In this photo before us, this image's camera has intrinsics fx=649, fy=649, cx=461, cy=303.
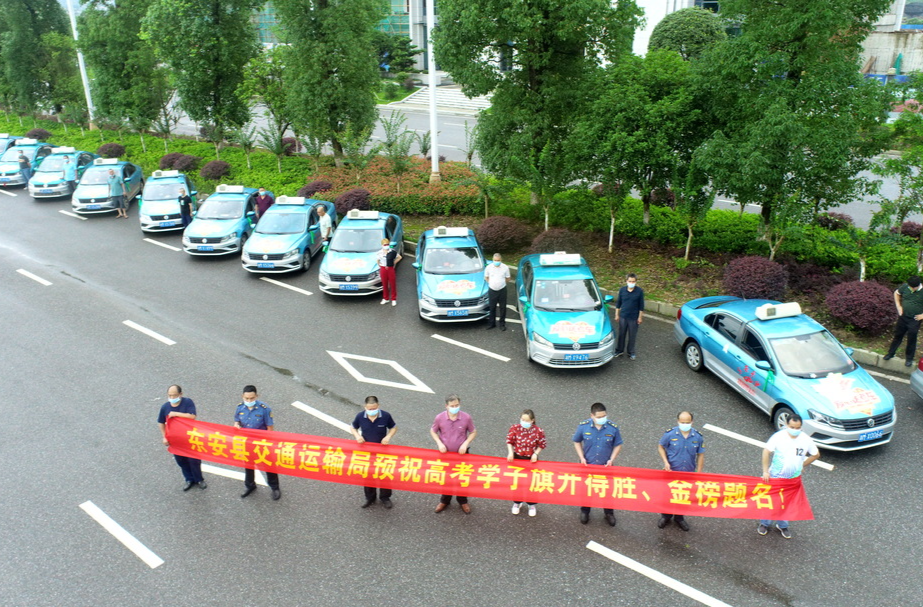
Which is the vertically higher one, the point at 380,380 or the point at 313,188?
the point at 313,188

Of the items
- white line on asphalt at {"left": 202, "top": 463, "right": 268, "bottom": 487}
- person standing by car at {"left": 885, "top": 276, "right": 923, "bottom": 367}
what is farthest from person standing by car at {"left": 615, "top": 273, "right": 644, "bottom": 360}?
white line on asphalt at {"left": 202, "top": 463, "right": 268, "bottom": 487}

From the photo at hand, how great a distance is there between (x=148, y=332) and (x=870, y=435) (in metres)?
13.6

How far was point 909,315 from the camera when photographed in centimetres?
1157

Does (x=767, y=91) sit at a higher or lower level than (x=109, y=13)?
lower

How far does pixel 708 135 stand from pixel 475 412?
9486 mm

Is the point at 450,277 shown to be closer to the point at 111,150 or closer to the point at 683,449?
the point at 683,449

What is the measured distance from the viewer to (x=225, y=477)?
9.30 metres

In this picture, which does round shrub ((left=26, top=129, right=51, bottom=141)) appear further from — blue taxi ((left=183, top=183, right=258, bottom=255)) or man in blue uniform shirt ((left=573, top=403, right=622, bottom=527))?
man in blue uniform shirt ((left=573, top=403, right=622, bottom=527))

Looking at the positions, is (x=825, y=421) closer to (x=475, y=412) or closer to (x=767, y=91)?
(x=475, y=412)

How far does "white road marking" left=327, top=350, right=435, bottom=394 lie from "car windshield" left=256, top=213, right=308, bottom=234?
5.87 meters

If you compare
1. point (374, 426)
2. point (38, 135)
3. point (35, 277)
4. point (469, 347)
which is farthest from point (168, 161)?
point (374, 426)

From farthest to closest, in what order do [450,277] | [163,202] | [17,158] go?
[17,158] → [163,202] → [450,277]

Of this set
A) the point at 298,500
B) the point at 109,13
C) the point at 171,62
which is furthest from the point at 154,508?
the point at 109,13

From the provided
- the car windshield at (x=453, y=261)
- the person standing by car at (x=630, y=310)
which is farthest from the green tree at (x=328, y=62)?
the person standing by car at (x=630, y=310)
